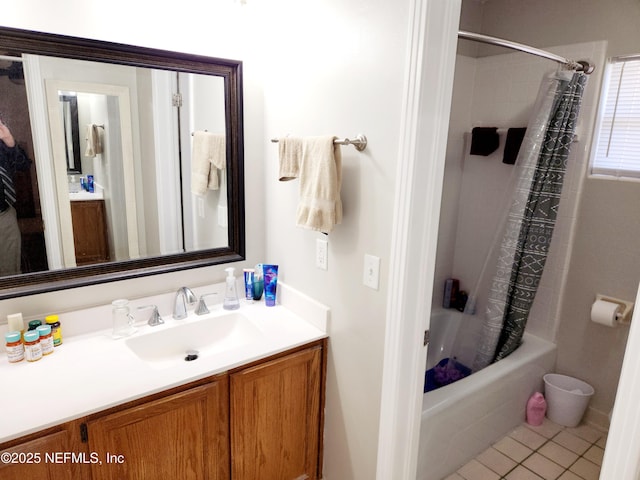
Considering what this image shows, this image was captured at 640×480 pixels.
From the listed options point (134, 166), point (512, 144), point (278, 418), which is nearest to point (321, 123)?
point (134, 166)

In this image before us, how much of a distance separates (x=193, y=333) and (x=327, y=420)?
2.23 feet

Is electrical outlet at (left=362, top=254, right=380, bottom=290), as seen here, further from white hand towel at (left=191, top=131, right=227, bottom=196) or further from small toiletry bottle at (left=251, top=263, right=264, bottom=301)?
white hand towel at (left=191, top=131, right=227, bottom=196)

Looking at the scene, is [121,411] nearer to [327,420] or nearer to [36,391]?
[36,391]

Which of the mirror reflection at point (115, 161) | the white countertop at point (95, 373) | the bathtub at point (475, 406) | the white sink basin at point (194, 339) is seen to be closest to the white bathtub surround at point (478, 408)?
the bathtub at point (475, 406)

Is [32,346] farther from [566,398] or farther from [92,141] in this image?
[566,398]

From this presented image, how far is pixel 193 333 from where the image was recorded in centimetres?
172

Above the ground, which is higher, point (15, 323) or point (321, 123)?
point (321, 123)

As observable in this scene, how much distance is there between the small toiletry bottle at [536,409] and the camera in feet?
7.64

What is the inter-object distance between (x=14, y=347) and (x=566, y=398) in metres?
2.64

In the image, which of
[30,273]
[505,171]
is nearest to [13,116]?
[30,273]

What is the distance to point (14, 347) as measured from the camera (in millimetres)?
1360

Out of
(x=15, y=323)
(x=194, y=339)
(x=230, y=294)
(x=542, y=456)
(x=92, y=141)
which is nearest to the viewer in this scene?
(x=15, y=323)

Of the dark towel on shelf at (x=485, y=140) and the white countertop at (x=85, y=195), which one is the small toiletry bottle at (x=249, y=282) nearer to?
the white countertop at (x=85, y=195)

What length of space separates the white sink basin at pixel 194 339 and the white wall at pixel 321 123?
0.67 ft
